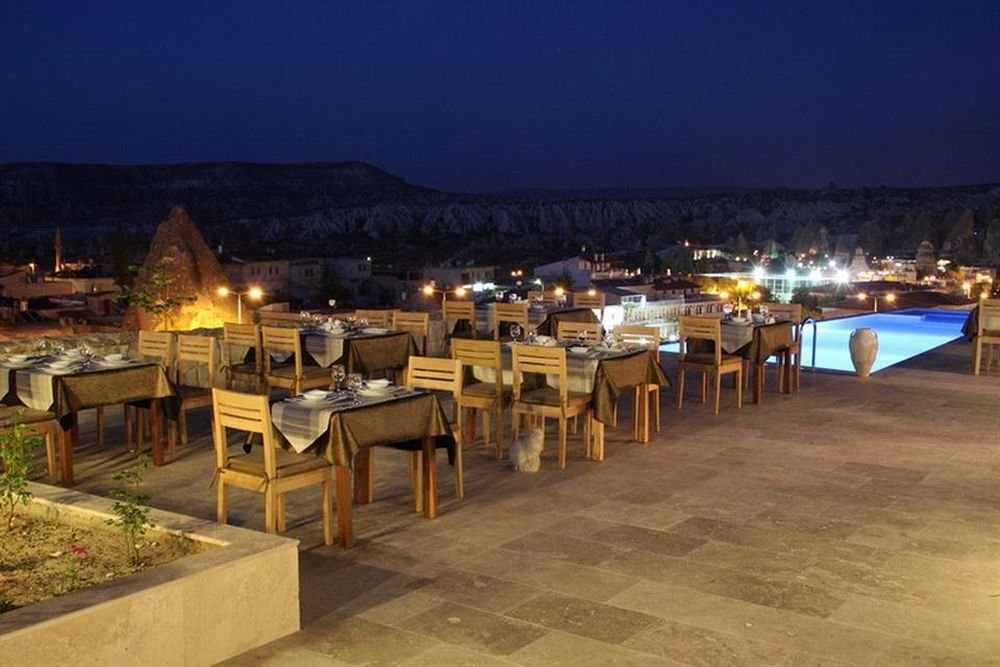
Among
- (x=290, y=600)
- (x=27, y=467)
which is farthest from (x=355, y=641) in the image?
(x=27, y=467)

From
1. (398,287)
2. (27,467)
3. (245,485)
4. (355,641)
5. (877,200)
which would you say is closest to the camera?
(355,641)

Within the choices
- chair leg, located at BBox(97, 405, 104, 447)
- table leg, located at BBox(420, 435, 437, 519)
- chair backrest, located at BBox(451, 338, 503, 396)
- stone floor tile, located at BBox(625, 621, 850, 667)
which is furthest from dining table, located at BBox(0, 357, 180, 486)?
stone floor tile, located at BBox(625, 621, 850, 667)

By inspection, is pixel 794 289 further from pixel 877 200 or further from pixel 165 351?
pixel 877 200

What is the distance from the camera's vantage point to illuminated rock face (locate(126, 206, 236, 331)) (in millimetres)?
17203

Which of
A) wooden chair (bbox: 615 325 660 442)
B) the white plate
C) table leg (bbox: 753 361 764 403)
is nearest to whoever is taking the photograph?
the white plate

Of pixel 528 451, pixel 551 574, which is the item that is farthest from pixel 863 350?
pixel 551 574

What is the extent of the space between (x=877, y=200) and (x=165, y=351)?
333ft

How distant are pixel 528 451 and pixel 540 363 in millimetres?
629

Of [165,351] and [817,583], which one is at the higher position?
[165,351]

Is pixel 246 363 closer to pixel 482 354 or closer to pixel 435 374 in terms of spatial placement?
pixel 482 354

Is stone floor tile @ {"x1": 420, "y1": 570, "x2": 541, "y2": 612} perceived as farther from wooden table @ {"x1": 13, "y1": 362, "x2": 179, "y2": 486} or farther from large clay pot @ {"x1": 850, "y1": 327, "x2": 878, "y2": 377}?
large clay pot @ {"x1": 850, "y1": 327, "x2": 878, "y2": 377}

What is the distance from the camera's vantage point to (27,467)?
4.38 meters

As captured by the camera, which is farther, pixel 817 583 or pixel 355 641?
pixel 817 583

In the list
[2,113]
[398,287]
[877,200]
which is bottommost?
[398,287]
